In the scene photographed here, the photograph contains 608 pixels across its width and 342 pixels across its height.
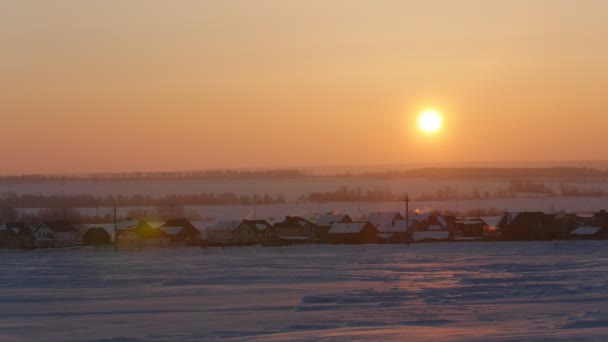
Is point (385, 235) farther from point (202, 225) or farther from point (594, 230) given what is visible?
point (202, 225)

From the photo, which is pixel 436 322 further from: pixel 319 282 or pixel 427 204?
pixel 427 204

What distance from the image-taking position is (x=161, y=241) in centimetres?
4481

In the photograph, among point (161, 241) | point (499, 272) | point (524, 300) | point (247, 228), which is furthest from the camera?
point (247, 228)

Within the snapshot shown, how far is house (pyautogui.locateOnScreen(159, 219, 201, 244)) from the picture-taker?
152 ft

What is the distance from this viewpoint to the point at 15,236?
46.9 metres

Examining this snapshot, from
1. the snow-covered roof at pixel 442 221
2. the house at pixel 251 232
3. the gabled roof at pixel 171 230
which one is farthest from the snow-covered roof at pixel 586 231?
the gabled roof at pixel 171 230

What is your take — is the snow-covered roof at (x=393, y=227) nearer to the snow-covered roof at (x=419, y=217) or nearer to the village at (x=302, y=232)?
the village at (x=302, y=232)

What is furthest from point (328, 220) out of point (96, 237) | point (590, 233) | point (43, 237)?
point (43, 237)

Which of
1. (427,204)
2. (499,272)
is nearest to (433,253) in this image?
(499,272)

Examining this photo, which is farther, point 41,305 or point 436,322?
point 41,305

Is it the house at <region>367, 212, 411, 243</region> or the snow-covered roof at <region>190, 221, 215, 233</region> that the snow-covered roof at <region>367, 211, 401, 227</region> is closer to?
the house at <region>367, 212, 411, 243</region>

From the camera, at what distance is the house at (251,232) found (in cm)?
4747

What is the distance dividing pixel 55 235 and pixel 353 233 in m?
16.4

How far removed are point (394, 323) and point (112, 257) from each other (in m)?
19.9
